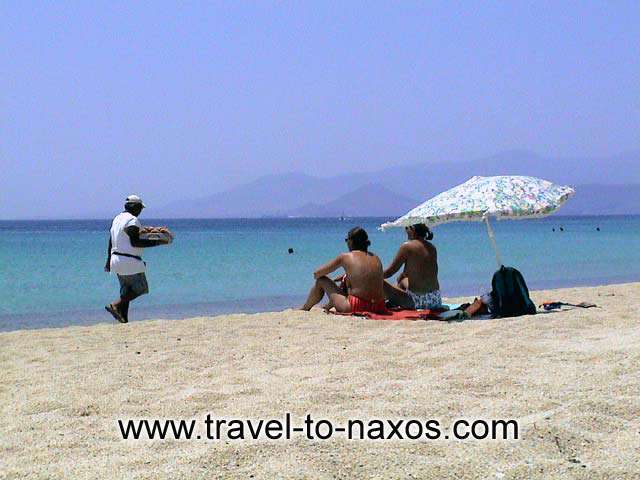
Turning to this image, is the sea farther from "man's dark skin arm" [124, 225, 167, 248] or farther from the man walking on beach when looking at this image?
"man's dark skin arm" [124, 225, 167, 248]

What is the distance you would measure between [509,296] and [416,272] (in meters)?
1.08

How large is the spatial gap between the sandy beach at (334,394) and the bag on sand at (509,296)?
0.52 m

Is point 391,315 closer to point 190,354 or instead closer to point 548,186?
point 548,186

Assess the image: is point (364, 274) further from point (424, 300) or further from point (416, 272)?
point (424, 300)

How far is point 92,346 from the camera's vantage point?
6688mm

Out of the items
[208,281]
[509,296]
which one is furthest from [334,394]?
[208,281]

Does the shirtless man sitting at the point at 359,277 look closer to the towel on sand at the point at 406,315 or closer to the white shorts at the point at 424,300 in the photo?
the towel on sand at the point at 406,315

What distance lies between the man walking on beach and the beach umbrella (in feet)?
9.55

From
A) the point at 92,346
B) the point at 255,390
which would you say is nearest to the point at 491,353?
the point at 255,390

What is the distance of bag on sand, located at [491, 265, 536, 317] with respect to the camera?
796 cm

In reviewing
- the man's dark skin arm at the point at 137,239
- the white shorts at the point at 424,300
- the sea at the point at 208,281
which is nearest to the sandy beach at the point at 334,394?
the white shorts at the point at 424,300

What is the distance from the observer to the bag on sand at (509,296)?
796cm

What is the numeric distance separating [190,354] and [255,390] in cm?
161

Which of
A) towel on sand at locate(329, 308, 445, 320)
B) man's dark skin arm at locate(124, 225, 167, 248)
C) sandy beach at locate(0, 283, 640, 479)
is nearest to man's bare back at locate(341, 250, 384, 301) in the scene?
towel on sand at locate(329, 308, 445, 320)
